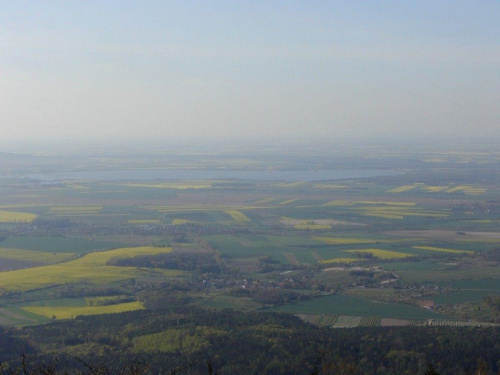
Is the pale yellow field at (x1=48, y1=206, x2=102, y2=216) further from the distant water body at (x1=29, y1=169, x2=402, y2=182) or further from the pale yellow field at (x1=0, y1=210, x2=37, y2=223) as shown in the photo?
the distant water body at (x1=29, y1=169, x2=402, y2=182)

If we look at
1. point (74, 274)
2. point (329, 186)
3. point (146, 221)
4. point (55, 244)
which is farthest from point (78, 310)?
point (329, 186)

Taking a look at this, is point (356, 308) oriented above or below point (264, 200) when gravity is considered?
below

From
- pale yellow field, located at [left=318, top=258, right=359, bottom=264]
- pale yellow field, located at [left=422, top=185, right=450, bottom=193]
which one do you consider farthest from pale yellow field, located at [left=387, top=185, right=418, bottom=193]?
pale yellow field, located at [left=318, top=258, right=359, bottom=264]

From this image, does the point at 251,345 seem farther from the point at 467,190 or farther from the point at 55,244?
the point at 467,190

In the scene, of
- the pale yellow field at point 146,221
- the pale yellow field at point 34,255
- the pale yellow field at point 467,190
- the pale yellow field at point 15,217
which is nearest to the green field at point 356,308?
the pale yellow field at point 34,255

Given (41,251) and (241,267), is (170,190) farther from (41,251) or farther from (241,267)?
(241,267)

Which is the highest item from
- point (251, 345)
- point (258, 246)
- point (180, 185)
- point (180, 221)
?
point (251, 345)

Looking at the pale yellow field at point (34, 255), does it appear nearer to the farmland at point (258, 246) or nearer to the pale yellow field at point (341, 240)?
the farmland at point (258, 246)

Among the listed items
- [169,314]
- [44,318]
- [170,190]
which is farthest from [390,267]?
[170,190]
